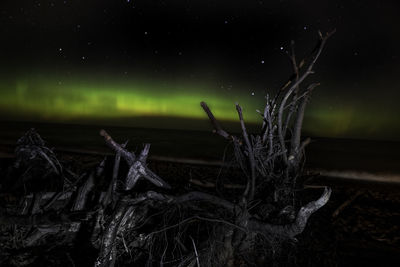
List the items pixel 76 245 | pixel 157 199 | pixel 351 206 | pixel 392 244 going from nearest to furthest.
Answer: pixel 157 199 < pixel 76 245 < pixel 392 244 < pixel 351 206

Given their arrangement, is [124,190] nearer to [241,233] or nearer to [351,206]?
[241,233]

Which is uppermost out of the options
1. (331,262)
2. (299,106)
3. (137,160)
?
(299,106)

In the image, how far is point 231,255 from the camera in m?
3.90

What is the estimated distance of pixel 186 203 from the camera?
3771mm

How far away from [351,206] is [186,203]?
7.20 meters

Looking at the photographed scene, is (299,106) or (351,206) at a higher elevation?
(299,106)

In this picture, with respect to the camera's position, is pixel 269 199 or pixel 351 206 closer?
pixel 269 199

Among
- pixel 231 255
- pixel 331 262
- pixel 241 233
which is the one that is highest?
pixel 241 233

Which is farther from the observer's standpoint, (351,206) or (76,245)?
(351,206)

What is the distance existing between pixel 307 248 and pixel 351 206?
4319 mm

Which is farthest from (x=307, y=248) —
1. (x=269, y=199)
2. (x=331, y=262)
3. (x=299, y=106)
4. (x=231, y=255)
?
(x=299, y=106)

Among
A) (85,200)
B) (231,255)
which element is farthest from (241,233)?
(85,200)

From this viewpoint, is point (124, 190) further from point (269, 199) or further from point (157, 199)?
point (269, 199)

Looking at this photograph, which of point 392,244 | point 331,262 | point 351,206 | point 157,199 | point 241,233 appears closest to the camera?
point 157,199
